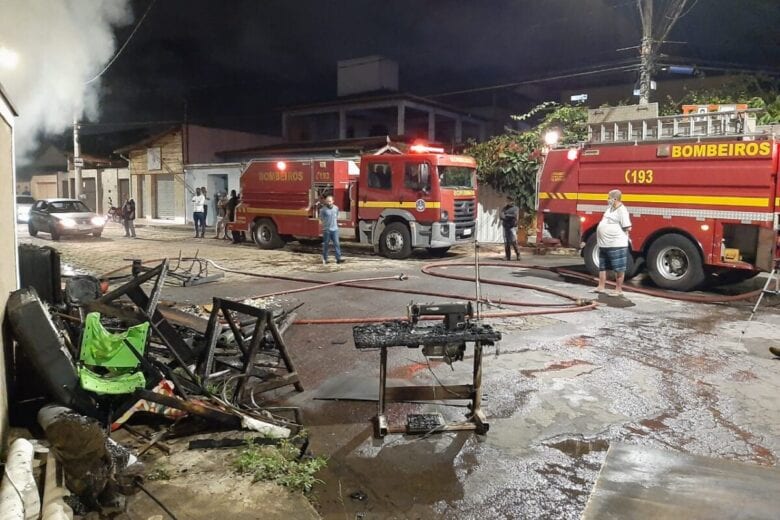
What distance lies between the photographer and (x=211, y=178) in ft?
89.9

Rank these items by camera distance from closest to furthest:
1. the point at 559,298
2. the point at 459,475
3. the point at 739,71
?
the point at 459,475 → the point at 559,298 → the point at 739,71

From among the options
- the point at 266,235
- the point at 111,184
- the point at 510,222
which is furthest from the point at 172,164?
the point at 510,222

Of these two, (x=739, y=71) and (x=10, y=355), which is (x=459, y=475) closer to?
(x=10, y=355)

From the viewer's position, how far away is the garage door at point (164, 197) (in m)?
29.9

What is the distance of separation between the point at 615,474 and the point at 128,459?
3.02 metres

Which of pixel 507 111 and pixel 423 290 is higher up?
pixel 507 111

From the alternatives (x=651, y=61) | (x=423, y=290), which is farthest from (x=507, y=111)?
(x=423, y=290)

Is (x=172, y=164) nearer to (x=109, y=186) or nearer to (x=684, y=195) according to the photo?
(x=109, y=186)

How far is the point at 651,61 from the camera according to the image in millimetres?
15578

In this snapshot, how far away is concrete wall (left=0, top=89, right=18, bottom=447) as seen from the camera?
386 centimetres

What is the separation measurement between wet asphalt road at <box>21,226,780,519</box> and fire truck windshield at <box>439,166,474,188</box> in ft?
22.4

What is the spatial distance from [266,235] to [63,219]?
23.0 feet

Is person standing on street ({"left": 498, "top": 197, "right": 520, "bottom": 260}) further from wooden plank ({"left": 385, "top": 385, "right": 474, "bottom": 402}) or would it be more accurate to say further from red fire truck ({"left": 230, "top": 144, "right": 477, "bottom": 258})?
wooden plank ({"left": 385, "top": 385, "right": 474, "bottom": 402})

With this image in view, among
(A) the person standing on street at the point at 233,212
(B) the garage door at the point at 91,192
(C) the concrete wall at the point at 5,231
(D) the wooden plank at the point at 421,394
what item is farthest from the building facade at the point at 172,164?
(D) the wooden plank at the point at 421,394
